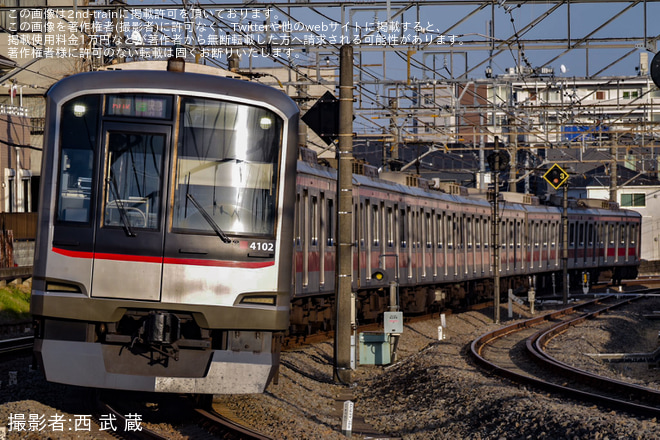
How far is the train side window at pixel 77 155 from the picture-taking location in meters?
9.28

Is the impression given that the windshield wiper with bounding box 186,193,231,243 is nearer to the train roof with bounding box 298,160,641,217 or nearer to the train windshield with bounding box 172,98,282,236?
the train windshield with bounding box 172,98,282,236

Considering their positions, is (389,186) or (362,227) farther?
(389,186)

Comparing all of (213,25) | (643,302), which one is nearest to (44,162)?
(213,25)

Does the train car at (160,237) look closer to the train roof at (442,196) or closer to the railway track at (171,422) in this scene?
the railway track at (171,422)

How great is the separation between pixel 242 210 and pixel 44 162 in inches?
74.2

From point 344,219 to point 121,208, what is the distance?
5024mm

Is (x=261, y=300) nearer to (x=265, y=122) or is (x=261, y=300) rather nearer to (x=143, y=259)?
(x=143, y=259)

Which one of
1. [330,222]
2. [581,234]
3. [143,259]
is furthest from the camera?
[581,234]

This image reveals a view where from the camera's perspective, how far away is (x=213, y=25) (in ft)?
66.0

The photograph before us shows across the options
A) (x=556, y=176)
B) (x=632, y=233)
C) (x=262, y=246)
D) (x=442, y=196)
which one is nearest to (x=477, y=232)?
Result: (x=556, y=176)

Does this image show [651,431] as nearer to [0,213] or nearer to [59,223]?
[59,223]

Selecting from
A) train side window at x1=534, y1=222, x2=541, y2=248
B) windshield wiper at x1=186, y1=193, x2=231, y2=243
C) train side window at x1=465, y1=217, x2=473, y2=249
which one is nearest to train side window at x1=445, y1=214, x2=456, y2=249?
train side window at x1=465, y1=217, x2=473, y2=249

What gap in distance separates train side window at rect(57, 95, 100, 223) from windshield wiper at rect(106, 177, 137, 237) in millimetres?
180

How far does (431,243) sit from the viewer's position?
26.5 metres
